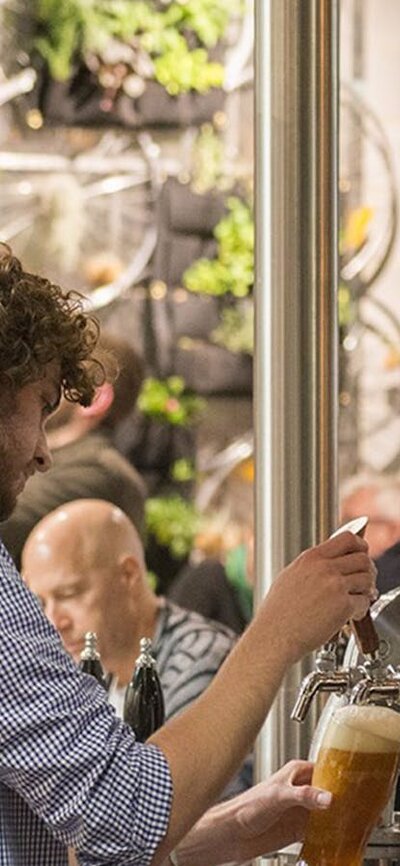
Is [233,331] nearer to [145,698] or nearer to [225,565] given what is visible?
[225,565]

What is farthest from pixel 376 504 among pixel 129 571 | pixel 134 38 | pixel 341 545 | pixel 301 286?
pixel 341 545

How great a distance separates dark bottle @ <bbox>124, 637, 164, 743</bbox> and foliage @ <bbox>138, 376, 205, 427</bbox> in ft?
10.7

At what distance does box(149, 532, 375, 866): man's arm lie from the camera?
1801 mm

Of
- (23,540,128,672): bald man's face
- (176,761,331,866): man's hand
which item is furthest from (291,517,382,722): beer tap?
(23,540,128,672): bald man's face

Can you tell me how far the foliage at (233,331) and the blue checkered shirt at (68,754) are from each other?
12.9 feet

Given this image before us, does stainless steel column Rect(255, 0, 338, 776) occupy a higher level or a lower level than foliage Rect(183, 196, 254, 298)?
higher

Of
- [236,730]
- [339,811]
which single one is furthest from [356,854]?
[236,730]

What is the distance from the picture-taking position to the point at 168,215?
571 cm

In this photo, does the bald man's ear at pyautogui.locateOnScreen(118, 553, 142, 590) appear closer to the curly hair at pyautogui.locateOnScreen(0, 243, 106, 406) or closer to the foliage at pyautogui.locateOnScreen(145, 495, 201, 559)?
the curly hair at pyautogui.locateOnScreen(0, 243, 106, 406)

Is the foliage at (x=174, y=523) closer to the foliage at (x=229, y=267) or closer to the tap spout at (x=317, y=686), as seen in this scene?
the foliage at (x=229, y=267)

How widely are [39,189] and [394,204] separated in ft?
3.43

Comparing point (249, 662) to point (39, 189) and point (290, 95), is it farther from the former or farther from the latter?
point (39, 189)

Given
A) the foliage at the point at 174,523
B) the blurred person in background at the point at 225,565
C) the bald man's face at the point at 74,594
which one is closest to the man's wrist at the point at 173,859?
the bald man's face at the point at 74,594

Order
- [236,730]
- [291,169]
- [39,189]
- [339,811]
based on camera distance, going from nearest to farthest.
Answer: [236,730]
[339,811]
[291,169]
[39,189]
